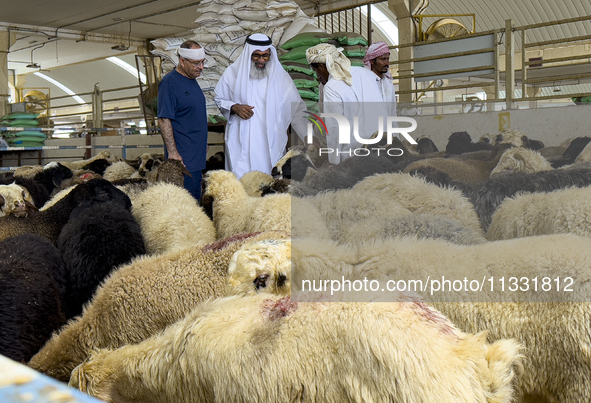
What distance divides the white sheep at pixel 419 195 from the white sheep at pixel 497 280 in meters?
0.83

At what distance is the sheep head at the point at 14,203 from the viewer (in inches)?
126

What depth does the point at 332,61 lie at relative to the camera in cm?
446

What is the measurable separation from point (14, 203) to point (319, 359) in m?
3.09

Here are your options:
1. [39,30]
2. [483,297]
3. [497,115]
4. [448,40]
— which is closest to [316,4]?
[448,40]

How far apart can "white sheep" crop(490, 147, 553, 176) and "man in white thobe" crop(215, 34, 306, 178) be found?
215cm

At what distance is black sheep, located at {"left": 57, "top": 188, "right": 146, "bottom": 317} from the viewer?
2.19 metres

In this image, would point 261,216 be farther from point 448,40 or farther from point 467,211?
point 448,40

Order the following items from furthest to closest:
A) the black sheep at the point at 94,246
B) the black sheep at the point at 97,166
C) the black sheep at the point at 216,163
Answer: the black sheep at the point at 216,163
the black sheep at the point at 97,166
the black sheep at the point at 94,246

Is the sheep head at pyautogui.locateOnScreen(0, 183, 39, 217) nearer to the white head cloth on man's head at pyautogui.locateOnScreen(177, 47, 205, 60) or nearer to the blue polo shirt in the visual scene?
the blue polo shirt

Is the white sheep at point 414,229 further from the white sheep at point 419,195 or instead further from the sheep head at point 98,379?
the sheep head at point 98,379

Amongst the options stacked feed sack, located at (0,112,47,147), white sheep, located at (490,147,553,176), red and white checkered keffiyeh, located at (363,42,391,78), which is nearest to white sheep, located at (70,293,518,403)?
white sheep, located at (490,147,553,176)

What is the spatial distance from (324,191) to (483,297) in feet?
5.32

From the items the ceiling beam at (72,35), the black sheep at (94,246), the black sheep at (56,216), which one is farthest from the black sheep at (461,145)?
the ceiling beam at (72,35)

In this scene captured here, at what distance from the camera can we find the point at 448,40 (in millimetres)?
7812
